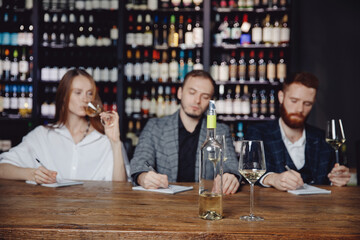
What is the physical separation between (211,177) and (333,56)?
3389 millimetres

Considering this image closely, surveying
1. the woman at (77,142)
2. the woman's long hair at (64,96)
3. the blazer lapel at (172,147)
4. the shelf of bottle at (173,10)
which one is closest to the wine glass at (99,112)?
the woman at (77,142)

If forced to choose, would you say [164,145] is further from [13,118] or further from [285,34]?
[13,118]

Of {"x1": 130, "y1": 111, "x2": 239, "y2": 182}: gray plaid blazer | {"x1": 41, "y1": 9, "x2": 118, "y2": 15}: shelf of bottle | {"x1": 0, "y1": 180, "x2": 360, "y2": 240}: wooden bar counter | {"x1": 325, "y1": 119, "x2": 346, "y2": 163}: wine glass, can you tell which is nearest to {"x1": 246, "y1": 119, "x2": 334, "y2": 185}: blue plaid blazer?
{"x1": 130, "y1": 111, "x2": 239, "y2": 182}: gray plaid blazer

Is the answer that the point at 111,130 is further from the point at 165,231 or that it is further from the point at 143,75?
the point at 143,75

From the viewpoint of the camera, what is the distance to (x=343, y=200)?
1.43 meters

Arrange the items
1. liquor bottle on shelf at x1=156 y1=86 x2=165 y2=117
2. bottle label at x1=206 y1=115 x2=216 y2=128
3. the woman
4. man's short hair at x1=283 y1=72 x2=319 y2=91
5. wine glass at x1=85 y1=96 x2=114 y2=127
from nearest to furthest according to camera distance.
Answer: bottle label at x1=206 y1=115 x2=216 y2=128
wine glass at x1=85 y1=96 x2=114 y2=127
the woman
man's short hair at x1=283 y1=72 x2=319 y2=91
liquor bottle on shelf at x1=156 y1=86 x2=165 y2=117

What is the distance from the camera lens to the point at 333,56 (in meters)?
3.93

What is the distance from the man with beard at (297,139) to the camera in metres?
2.12

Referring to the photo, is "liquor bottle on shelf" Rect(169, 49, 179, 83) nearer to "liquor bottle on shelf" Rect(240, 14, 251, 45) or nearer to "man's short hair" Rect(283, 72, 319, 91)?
"liquor bottle on shelf" Rect(240, 14, 251, 45)

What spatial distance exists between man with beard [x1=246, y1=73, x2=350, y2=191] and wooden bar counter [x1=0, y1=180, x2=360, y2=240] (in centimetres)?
54

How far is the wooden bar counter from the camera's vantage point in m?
0.97

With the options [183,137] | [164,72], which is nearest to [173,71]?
[164,72]

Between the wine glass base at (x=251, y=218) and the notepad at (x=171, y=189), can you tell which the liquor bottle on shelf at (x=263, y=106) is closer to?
the notepad at (x=171, y=189)

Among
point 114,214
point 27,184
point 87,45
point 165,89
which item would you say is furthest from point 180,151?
point 87,45
